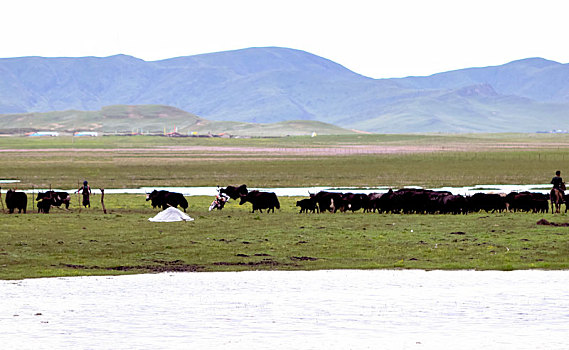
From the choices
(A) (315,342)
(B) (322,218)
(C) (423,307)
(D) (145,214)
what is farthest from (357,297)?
(D) (145,214)

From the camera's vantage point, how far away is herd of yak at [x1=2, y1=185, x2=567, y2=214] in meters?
32.0

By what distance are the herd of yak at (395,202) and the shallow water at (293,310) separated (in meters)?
14.0

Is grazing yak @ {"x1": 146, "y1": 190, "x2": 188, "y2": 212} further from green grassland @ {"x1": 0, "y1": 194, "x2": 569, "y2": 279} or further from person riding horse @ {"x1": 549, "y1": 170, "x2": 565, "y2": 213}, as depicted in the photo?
person riding horse @ {"x1": 549, "y1": 170, "x2": 565, "y2": 213}

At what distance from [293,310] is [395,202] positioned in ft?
61.5

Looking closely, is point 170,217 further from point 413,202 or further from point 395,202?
point 413,202

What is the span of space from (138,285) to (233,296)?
7.23 ft

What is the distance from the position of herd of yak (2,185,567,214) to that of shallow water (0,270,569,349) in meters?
14.0

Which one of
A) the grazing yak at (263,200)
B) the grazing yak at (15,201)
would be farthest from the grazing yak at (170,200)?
the grazing yak at (15,201)

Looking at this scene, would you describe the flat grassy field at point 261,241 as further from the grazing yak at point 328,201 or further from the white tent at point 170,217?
the grazing yak at point 328,201

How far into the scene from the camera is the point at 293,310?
14203mm

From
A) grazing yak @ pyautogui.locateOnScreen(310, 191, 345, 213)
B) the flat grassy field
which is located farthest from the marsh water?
grazing yak @ pyautogui.locateOnScreen(310, 191, 345, 213)

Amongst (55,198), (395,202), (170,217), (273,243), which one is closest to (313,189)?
(395,202)

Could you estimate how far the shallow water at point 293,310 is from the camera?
11.9 m

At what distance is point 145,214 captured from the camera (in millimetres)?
31625
